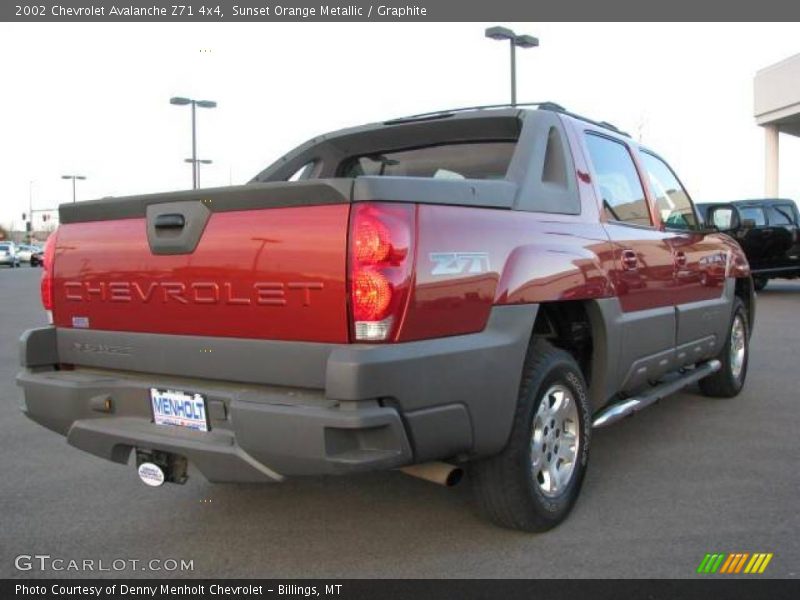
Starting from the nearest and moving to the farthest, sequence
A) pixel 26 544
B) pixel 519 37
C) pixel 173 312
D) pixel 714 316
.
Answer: pixel 173 312 → pixel 26 544 → pixel 714 316 → pixel 519 37

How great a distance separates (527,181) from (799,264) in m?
13.8

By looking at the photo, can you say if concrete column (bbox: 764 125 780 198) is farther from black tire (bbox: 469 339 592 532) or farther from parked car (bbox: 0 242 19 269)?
parked car (bbox: 0 242 19 269)

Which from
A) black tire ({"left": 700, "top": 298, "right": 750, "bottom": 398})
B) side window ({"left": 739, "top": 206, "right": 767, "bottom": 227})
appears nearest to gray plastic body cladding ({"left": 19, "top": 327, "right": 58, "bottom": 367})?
black tire ({"left": 700, "top": 298, "right": 750, "bottom": 398})

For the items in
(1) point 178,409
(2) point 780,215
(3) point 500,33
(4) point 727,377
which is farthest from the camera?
(3) point 500,33

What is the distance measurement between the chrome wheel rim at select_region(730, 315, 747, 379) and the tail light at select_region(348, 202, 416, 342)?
4.56 metres

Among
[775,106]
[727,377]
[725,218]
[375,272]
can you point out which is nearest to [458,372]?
[375,272]

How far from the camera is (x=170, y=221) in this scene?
3.19 metres

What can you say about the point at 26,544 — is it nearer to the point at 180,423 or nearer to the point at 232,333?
the point at 180,423

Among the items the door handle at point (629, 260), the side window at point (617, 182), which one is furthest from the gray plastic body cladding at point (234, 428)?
the side window at point (617, 182)

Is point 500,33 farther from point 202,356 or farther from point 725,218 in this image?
point 202,356

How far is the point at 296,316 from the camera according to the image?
9.39ft

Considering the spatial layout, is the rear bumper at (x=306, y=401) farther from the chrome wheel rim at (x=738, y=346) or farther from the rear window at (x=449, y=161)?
the chrome wheel rim at (x=738, y=346)

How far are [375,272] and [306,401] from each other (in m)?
0.55
